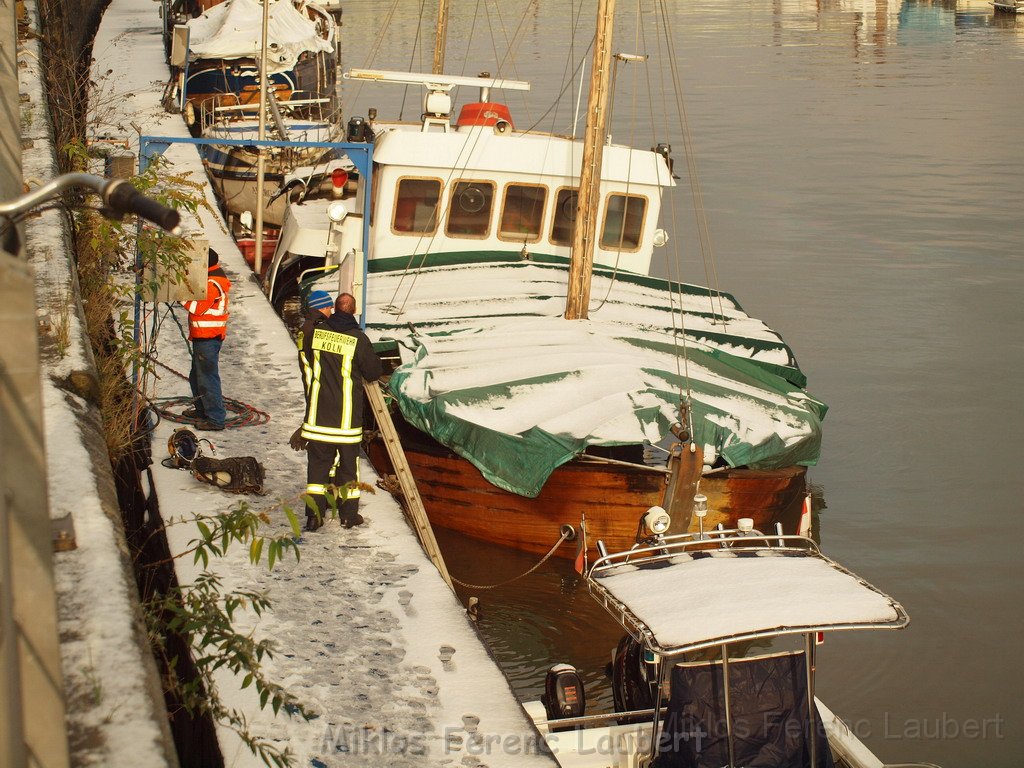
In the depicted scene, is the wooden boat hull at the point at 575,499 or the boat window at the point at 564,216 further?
the boat window at the point at 564,216

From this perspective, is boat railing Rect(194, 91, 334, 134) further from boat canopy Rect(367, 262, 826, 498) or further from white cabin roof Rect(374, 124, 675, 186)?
boat canopy Rect(367, 262, 826, 498)

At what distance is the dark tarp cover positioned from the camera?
711 cm

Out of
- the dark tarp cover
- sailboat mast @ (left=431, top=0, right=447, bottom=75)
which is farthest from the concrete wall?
sailboat mast @ (left=431, top=0, right=447, bottom=75)

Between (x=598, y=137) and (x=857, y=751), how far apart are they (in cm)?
720

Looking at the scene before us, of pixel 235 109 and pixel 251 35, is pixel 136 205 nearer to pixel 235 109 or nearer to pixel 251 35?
pixel 235 109

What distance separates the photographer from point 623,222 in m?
15.5

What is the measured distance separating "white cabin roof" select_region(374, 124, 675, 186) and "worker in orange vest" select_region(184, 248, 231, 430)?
4991 mm

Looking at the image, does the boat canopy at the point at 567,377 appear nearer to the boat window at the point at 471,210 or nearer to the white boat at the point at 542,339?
the white boat at the point at 542,339

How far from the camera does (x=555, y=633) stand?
1133 centimetres

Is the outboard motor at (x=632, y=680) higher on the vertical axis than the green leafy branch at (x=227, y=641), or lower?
lower

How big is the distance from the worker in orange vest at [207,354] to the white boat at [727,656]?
3.89m

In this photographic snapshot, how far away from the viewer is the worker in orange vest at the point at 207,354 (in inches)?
398

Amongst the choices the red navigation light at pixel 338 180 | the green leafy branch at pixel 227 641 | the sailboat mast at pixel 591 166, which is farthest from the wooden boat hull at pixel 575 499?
the red navigation light at pixel 338 180

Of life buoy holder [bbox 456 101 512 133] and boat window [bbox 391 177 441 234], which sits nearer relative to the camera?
boat window [bbox 391 177 441 234]
